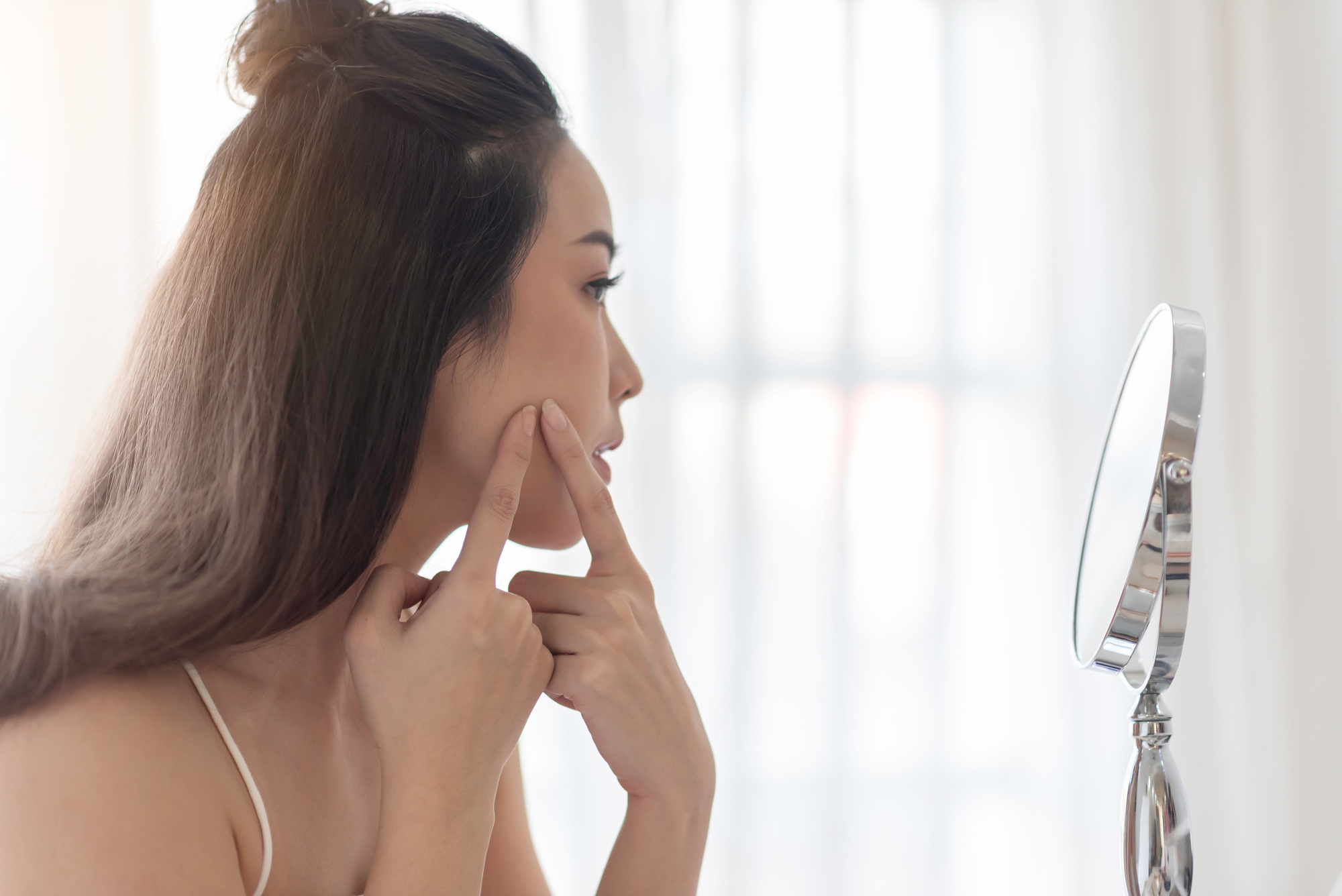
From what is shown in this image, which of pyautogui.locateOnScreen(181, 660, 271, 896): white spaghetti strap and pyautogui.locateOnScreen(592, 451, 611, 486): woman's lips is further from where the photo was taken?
pyautogui.locateOnScreen(592, 451, 611, 486): woman's lips

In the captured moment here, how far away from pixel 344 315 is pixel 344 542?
190mm

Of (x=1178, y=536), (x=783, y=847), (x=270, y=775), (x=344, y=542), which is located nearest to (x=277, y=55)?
(x=344, y=542)

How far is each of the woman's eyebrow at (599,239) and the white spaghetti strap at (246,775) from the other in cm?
51

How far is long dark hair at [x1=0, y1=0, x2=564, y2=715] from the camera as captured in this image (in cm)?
67

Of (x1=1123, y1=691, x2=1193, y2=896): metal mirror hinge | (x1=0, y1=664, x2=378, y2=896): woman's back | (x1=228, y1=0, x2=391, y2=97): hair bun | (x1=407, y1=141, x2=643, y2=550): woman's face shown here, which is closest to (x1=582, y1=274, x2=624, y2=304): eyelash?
(x1=407, y1=141, x2=643, y2=550): woman's face

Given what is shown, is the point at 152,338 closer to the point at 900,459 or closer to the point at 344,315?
the point at 344,315

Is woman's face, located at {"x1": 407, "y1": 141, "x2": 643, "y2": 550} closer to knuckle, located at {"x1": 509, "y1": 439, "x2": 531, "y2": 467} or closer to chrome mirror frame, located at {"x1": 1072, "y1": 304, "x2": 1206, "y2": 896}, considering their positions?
knuckle, located at {"x1": 509, "y1": 439, "x2": 531, "y2": 467}

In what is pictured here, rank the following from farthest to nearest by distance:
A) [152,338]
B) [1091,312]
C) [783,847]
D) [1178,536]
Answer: [1091,312], [783,847], [152,338], [1178,536]

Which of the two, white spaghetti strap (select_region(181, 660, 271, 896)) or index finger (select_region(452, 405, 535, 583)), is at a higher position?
index finger (select_region(452, 405, 535, 583))

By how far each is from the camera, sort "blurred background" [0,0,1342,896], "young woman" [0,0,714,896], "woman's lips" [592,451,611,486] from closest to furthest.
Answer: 1. "young woman" [0,0,714,896]
2. "woman's lips" [592,451,611,486]
3. "blurred background" [0,0,1342,896]

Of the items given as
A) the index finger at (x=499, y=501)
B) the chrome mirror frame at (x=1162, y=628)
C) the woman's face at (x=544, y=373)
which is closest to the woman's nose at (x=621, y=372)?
the woman's face at (x=544, y=373)

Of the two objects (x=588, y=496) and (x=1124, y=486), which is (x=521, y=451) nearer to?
(x=588, y=496)

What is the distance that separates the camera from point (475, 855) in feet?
2.24

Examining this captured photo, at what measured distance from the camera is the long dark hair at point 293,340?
670 mm
